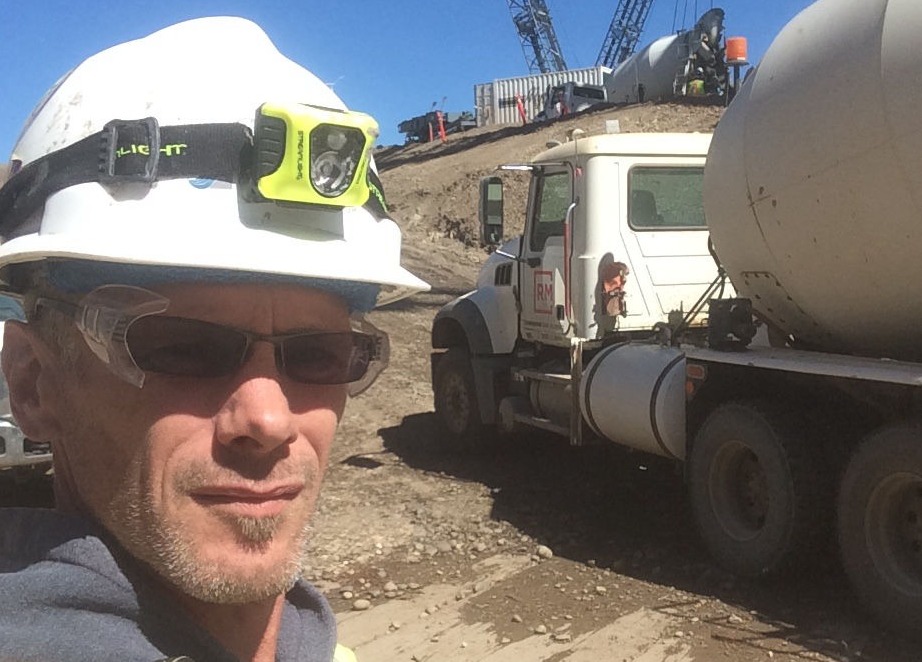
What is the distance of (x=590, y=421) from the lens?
6.75 metres

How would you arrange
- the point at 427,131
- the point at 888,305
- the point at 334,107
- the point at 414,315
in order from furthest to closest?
the point at 427,131 < the point at 414,315 < the point at 888,305 < the point at 334,107

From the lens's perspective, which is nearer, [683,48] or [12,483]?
[12,483]

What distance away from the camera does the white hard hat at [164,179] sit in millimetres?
1288

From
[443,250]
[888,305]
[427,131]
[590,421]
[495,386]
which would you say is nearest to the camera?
[888,305]

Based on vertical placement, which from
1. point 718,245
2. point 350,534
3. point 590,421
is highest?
point 718,245

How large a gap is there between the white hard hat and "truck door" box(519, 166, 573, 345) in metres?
5.83

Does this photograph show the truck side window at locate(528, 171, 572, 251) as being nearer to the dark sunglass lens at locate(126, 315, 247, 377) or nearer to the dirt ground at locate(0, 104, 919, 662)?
the dirt ground at locate(0, 104, 919, 662)

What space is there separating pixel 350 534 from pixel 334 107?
515 centimetres

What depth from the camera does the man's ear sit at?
137 centimetres

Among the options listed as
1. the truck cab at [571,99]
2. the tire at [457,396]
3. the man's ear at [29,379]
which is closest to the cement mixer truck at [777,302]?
the tire at [457,396]

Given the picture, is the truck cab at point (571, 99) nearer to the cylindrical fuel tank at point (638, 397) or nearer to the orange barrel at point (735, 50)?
the orange barrel at point (735, 50)

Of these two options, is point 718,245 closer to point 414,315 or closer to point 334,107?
point 334,107

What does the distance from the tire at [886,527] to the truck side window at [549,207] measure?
11.1 feet

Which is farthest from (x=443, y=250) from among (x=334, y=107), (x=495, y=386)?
(x=334, y=107)
